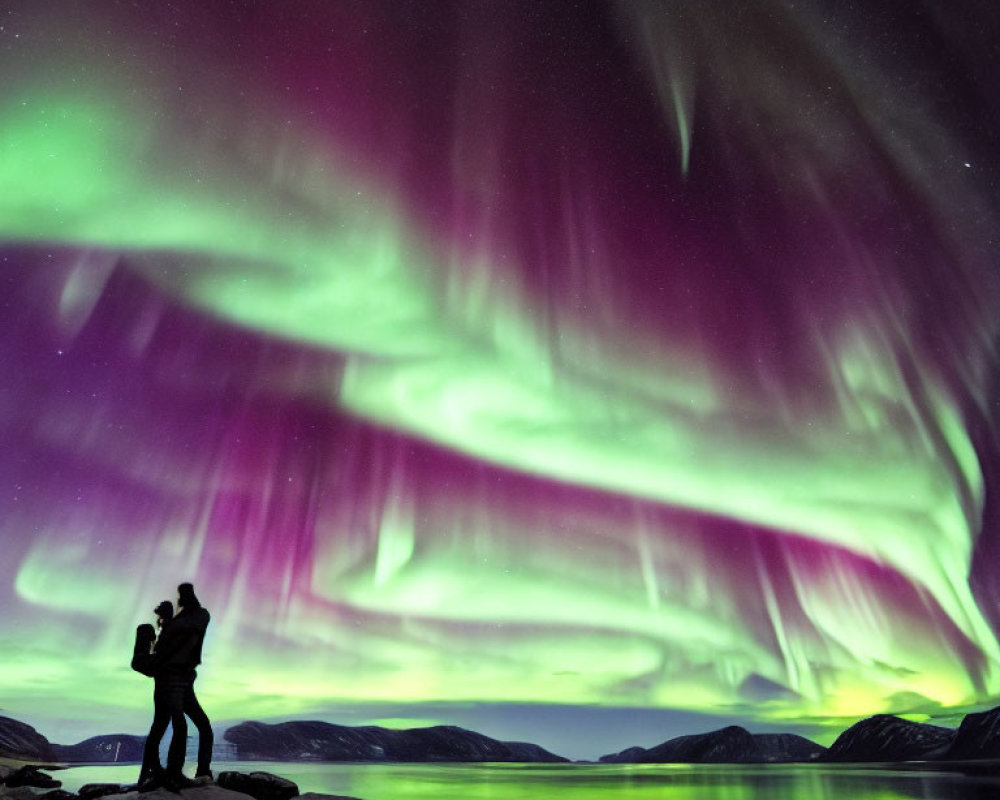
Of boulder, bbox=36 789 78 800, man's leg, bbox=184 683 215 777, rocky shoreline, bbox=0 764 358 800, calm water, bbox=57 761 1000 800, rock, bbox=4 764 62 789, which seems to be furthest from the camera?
calm water, bbox=57 761 1000 800

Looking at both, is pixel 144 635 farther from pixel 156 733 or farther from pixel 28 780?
pixel 28 780

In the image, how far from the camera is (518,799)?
39.8 meters

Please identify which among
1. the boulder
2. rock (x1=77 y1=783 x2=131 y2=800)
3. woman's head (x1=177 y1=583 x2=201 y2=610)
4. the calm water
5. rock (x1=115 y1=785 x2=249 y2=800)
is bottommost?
the calm water

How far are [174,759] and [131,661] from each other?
1571 millimetres

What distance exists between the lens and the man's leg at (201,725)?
10.9 m

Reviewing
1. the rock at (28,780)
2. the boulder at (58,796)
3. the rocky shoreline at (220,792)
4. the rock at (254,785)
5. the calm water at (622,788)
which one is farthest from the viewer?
the calm water at (622,788)

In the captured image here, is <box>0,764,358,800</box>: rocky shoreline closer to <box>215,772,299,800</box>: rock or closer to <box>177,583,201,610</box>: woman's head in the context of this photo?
<box>215,772,299,800</box>: rock

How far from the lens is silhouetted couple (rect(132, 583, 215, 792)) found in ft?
34.3

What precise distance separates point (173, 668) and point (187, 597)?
0.98 meters

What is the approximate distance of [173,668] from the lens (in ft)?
34.5

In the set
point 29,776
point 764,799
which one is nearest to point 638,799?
point 764,799

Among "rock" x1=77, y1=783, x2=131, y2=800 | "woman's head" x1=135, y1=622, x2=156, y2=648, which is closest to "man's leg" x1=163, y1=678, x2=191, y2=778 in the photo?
"woman's head" x1=135, y1=622, x2=156, y2=648

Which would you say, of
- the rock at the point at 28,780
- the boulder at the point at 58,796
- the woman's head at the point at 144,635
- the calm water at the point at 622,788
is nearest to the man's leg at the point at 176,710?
the woman's head at the point at 144,635

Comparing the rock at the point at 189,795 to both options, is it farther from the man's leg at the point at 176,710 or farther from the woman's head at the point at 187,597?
the woman's head at the point at 187,597
